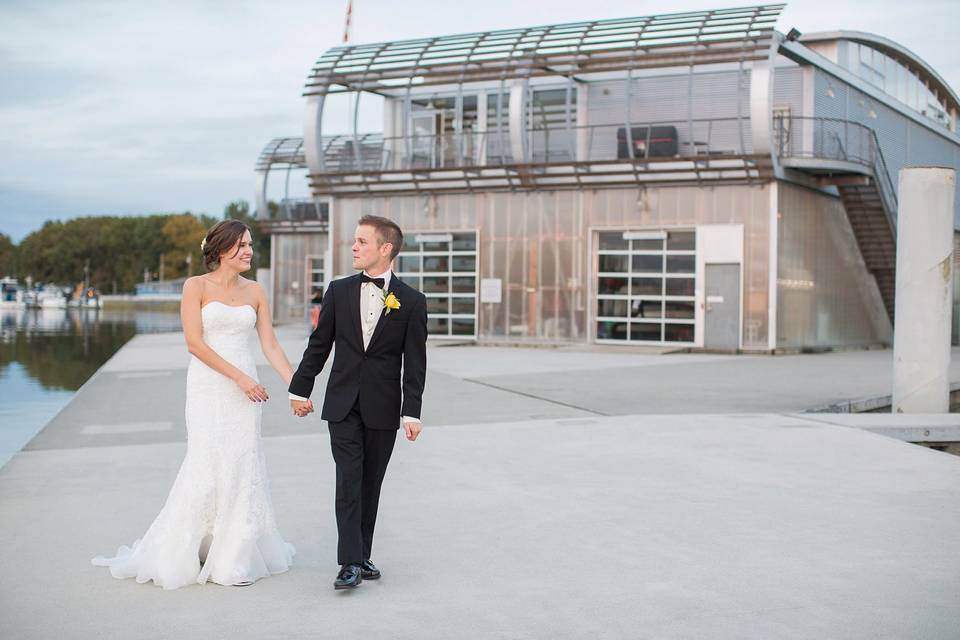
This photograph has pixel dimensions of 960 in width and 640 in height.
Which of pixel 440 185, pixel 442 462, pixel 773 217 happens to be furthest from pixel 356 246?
pixel 440 185

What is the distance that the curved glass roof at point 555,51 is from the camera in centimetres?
2695

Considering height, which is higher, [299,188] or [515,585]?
[299,188]

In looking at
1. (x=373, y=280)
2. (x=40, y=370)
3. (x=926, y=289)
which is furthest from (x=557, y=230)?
(x=373, y=280)

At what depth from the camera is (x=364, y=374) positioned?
5359 millimetres

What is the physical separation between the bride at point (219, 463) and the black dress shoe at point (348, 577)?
506mm

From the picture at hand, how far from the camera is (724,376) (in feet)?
63.6

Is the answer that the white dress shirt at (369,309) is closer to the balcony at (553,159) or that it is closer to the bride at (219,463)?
the bride at (219,463)

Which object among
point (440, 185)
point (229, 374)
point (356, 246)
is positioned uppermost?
point (440, 185)

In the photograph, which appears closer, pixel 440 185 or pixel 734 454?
pixel 734 454

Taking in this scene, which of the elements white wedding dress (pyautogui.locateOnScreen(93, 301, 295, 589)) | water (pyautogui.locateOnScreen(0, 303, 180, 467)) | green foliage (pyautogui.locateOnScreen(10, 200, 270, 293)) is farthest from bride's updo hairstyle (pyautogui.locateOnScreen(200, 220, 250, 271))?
green foliage (pyautogui.locateOnScreen(10, 200, 270, 293))

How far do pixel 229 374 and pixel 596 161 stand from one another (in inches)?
934

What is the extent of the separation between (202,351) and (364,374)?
2.82ft

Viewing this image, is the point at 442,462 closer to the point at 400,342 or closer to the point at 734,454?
the point at 734,454

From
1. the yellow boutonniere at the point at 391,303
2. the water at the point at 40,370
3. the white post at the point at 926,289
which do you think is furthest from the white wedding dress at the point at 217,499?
the white post at the point at 926,289
